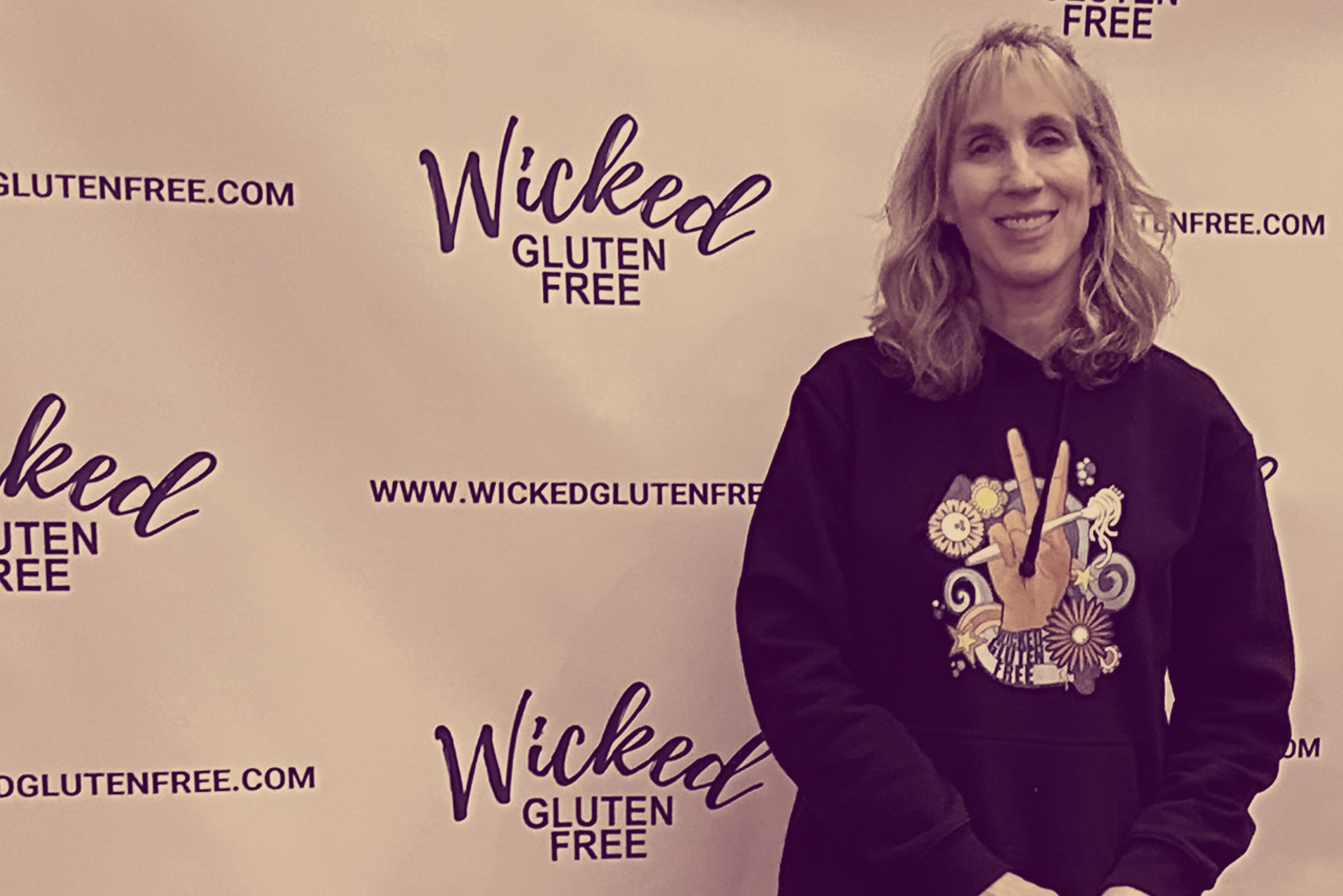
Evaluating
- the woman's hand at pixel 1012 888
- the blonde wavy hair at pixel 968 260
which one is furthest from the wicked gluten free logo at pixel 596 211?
the woman's hand at pixel 1012 888

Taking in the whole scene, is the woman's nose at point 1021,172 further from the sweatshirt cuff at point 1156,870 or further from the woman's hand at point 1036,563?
the sweatshirt cuff at point 1156,870

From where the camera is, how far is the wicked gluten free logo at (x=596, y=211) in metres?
1.24

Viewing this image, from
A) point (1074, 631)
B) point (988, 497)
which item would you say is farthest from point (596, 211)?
point (1074, 631)

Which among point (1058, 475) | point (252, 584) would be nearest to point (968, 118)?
point (1058, 475)

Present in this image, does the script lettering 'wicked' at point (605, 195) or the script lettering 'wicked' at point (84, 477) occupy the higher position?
the script lettering 'wicked' at point (605, 195)

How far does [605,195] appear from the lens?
49.7 inches

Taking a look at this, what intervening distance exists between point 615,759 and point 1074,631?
1.95ft

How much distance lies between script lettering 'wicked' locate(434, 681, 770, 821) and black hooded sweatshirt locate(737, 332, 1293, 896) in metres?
0.37

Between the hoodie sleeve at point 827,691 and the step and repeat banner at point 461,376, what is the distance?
1.11 feet

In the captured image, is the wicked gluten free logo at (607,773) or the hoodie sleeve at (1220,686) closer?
the hoodie sleeve at (1220,686)

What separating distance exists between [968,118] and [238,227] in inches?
30.5

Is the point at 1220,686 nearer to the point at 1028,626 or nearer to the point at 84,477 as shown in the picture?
the point at 1028,626

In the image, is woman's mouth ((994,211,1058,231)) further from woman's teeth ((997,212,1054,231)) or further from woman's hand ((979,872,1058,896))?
woman's hand ((979,872,1058,896))

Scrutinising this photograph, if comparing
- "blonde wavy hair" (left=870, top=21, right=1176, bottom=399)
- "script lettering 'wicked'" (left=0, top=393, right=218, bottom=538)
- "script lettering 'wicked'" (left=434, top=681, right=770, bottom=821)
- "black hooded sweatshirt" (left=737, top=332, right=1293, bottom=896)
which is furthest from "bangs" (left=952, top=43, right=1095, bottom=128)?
"script lettering 'wicked'" (left=0, top=393, right=218, bottom=538)
